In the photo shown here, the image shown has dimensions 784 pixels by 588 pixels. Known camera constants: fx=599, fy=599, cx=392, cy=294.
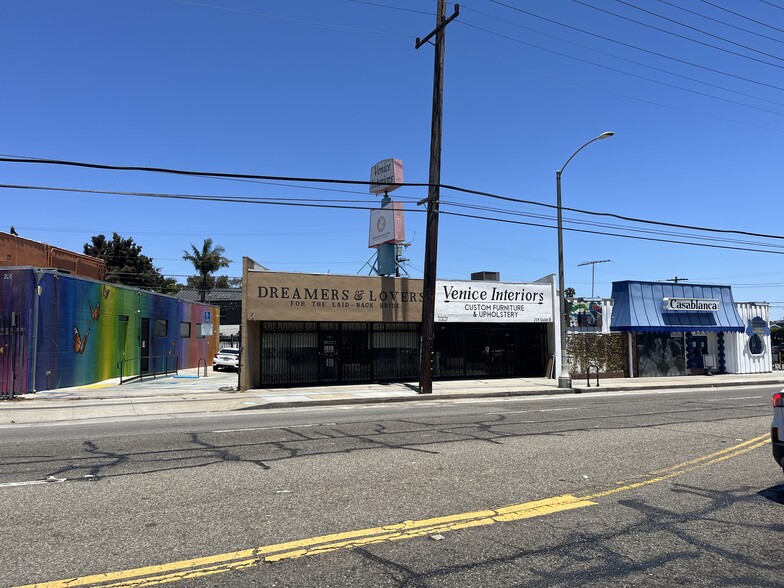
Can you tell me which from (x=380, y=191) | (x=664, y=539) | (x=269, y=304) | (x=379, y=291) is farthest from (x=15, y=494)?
(x=380, y=191)

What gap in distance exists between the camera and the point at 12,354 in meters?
18.6

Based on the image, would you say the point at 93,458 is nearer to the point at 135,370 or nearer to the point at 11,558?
the point at 11,558

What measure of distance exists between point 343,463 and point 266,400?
33.6 feet

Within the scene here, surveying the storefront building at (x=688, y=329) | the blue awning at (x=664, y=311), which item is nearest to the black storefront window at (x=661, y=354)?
the storefront building at (x=688, y=329)

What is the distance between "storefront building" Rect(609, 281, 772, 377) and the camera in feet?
95.7

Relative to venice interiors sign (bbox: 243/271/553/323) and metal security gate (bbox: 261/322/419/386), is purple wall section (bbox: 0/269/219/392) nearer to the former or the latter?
venice interiors sign (bbox: 243/271/553/323)

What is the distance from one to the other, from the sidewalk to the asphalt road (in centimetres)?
445

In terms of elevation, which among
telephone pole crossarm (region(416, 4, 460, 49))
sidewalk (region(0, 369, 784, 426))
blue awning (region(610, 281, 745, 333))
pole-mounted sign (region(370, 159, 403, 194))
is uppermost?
telephone pole crossarm (region(416, 4, 460, 49))

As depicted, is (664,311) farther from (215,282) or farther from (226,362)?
(215,282)

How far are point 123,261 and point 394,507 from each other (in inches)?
2422

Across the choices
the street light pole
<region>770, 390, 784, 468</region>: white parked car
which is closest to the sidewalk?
the street light pole

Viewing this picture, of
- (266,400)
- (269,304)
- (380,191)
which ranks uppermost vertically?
(380,191)

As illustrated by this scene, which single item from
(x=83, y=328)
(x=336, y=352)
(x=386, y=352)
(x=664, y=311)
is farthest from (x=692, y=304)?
(x=83, y=328)

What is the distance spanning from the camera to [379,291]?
23094mm
